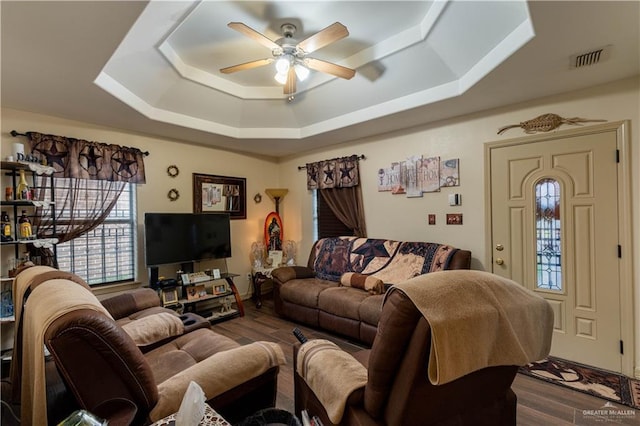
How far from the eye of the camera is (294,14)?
2443mm

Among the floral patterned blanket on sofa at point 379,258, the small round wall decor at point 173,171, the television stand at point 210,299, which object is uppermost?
the small round wall decor at point 173,171

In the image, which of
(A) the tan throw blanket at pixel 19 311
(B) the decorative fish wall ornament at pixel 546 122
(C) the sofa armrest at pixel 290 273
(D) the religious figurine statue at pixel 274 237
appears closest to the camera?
(A) the tan throw blanket at pixel 19 311

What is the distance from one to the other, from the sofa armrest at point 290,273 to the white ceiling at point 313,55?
198cm

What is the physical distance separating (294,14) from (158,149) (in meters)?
2.63

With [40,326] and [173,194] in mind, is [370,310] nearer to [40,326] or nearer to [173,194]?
[40,326]

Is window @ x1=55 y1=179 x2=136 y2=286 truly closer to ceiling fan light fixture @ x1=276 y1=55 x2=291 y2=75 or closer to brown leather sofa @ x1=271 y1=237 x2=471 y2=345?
brown leather sofa @ x1=271 y1=237 x2=471 y2=345

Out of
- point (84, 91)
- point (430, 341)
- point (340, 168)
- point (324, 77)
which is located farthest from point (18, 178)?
point (430, 341)

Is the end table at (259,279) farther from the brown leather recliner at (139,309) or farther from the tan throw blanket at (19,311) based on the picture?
the tan throw blanket at (19,311)

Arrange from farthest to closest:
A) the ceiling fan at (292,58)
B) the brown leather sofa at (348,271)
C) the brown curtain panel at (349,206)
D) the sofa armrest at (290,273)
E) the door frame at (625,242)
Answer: the brown curtain panel at (349,206), the sofa armrest at (290,273), the brown leather sofa at (348,271), the door frame at (625,242), the ceiling fan at (292,58)

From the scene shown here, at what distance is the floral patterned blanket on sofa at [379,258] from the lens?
3.35 meters

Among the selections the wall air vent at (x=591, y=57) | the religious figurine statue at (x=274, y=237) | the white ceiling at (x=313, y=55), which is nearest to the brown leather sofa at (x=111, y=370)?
the white ceiling at (x=313, y=55)

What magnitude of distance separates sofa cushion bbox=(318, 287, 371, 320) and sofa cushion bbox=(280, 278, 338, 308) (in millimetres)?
109

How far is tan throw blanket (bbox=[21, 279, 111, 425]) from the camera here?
111 cm

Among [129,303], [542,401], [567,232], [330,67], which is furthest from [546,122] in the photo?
[129,303]
